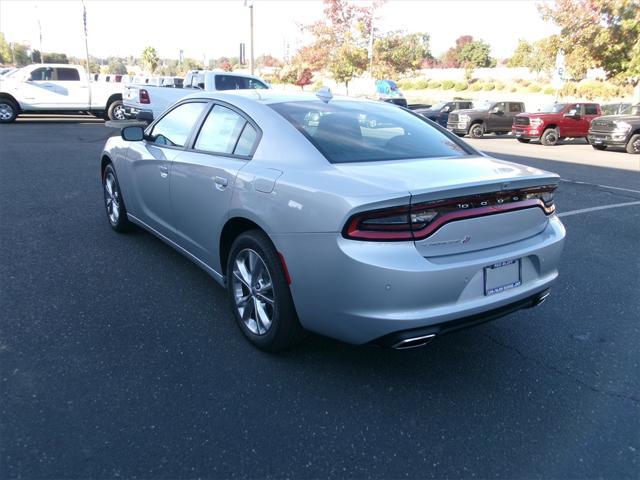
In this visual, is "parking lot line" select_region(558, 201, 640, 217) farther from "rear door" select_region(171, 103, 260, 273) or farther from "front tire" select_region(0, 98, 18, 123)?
"front tire" select_region(0, 98, 18, 123)

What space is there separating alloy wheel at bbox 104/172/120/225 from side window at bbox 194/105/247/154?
1.90m

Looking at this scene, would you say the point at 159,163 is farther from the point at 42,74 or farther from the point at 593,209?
the point at 42,74

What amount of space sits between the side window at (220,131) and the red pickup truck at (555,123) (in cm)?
1877

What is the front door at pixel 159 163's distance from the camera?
4133mm

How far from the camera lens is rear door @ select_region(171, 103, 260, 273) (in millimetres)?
3375

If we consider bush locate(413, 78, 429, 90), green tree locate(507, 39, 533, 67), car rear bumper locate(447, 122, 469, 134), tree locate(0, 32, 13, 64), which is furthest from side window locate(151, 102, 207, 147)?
tree locate(0, 32, 13, 64)

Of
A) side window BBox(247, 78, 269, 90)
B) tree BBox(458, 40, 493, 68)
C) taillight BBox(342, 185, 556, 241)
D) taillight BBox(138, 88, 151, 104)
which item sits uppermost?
tree BBox(458, 40, 493, 68)

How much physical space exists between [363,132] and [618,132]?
1701 centimetres

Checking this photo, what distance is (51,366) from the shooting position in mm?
2980

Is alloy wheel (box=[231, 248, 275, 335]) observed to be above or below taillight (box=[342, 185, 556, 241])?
below

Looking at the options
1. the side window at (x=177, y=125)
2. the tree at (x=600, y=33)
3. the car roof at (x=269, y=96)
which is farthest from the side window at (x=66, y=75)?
the tree at (x=600, y=33)

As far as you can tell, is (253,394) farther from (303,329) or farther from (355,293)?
(355,293)

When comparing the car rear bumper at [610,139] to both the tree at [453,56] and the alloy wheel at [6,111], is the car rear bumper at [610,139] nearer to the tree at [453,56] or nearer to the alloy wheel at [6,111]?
the alloy wheel at [6,111]

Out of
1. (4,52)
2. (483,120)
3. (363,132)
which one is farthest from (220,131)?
(4,52)
